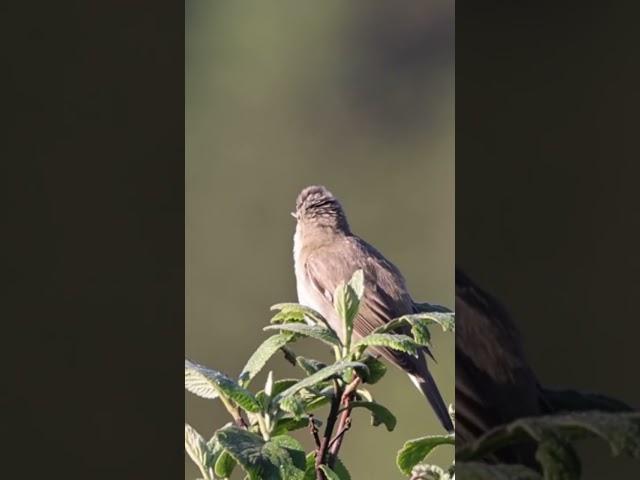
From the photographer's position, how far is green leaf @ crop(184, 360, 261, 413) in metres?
1.10

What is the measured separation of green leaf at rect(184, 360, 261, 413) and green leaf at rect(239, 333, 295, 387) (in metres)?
0.05

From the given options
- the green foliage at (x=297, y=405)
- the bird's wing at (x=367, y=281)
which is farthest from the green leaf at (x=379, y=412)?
the bird's wing at (x=367, y=281)

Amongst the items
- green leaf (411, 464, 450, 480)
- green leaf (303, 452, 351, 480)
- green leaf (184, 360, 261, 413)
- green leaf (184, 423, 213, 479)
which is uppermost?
green leaf (184, 360, 261, 413)

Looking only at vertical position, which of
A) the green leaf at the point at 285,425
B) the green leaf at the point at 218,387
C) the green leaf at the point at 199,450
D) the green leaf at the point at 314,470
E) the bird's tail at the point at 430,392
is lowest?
the bird's tail at the point at 430,392

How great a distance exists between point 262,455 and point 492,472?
403 millimetres

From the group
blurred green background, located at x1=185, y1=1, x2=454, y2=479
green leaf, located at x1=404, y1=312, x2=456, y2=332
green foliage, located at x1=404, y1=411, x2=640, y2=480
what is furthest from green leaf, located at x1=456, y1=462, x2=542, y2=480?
blurred green background, located at x1=185, y1=1, x2=454, y2=479

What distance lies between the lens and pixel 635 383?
666 millimetres

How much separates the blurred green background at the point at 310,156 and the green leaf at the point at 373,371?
12.1ft

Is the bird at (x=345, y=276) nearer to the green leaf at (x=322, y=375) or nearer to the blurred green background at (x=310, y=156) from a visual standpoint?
the green leaf at (x=322, y=375)

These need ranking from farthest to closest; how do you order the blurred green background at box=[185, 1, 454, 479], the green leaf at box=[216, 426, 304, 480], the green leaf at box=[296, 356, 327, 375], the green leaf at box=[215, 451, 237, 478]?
the blurred green background at box=[185, 1, 454, 479] < the green leaf at box=[296, 356, 327, 375] < the green leaf at box=[215, 451, 237, 478] < the green leaf at box=[216, 426, 304, 480]

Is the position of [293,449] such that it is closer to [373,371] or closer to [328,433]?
[328,433]

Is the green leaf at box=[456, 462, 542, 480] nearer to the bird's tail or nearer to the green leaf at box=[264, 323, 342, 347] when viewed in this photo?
the green leaf at box=[264, 323, 342, 347]

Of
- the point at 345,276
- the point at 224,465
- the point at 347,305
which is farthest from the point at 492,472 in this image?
the point at 345,276

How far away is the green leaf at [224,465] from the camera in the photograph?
1.11 m
